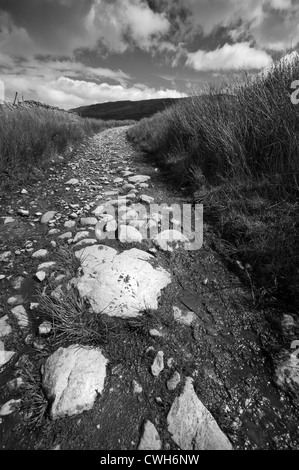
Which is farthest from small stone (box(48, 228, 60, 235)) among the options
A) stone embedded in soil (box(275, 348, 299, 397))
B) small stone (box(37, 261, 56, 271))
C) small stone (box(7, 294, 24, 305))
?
stone embedded in soil (box(275, 348, 299, 397))

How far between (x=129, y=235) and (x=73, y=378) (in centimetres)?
144

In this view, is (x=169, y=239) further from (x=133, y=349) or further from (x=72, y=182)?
Result: (x=72, y=182)

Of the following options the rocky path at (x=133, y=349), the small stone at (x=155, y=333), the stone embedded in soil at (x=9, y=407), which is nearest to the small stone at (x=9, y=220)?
the rocky path at (x=133, y=349)

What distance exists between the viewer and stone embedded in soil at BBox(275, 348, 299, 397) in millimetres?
1273

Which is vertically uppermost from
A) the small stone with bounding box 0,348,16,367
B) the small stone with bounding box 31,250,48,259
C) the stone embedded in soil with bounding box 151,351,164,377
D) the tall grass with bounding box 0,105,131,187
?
the tall grass with bounding box 0,105,131,187

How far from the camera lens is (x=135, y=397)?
1.28 metres

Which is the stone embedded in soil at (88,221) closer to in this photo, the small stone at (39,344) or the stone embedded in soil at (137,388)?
the small stone at (39,344)

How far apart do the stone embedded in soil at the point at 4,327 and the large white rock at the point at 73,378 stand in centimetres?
42

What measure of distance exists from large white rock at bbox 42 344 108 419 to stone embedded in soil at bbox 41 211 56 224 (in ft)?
6.15

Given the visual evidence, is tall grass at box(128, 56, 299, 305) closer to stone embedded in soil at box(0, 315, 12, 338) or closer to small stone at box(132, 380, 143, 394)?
small stone at box(132, 380, 143, 394)

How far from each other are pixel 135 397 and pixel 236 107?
3.88 meters

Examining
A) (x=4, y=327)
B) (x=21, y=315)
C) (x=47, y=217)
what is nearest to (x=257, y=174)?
(x=47, y=217)

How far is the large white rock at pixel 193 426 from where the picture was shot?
1.10m
